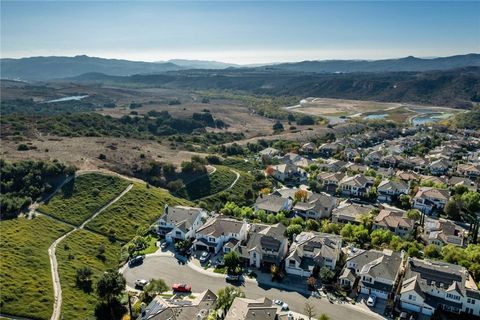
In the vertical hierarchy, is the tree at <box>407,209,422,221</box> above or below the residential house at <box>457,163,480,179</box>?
below

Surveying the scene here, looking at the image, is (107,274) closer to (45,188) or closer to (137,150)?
(45,188)

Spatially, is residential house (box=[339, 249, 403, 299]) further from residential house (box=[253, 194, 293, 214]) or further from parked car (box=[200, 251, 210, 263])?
residential house (box=[253, 194, 293, 214])

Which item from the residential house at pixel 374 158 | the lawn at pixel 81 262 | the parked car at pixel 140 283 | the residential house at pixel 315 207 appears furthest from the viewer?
the residential house at pixel 374 158

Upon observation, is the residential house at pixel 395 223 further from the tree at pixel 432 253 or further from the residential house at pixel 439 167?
the residential house at pixel 439 167

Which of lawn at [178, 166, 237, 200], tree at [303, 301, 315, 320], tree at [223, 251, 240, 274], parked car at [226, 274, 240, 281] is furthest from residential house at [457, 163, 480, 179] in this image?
parked car at [226, 274, 240, 281]

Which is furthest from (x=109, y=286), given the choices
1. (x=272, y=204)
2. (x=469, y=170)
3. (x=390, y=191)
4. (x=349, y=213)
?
(x=469, y=170)

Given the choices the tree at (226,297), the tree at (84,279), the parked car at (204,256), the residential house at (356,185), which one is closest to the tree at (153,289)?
the tree at (84,279)

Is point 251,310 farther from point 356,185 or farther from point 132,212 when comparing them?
point 356,185
